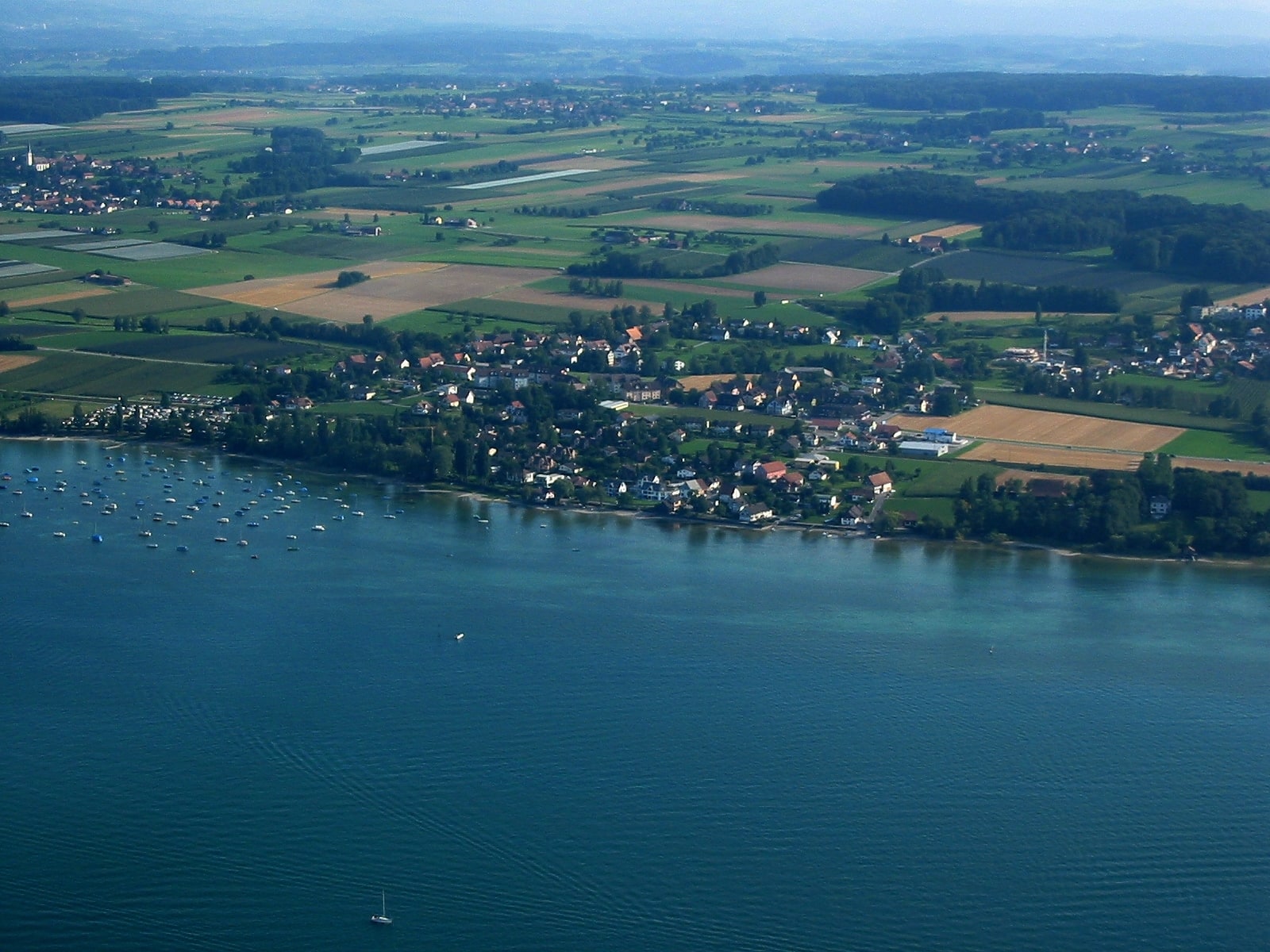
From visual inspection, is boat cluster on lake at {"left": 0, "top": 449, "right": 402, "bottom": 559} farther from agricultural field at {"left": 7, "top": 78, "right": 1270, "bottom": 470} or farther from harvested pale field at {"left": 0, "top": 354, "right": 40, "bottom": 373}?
harvested pale field at {"left": 0, "top": 354, "right": 40, "bottom": 373}

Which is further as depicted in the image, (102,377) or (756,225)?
(756,225)

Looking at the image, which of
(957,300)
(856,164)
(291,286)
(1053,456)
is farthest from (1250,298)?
(856,164)

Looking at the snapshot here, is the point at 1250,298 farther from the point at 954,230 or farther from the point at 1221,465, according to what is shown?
the point at 1221,465

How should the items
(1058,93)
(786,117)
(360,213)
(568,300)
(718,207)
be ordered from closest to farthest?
(568,300) < (360,213) < (718,207) < (786,117) < (1058,93)

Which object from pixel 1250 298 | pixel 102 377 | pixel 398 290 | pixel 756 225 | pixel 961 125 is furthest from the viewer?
pixel 961 125

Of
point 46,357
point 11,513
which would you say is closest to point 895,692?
point 11,513

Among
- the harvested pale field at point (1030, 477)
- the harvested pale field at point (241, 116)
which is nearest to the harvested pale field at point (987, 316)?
the harvested pale field at point (1030, 477)

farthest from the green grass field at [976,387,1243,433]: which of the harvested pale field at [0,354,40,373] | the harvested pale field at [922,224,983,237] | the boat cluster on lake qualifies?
the harvested pale field at [0,354,40,373]
